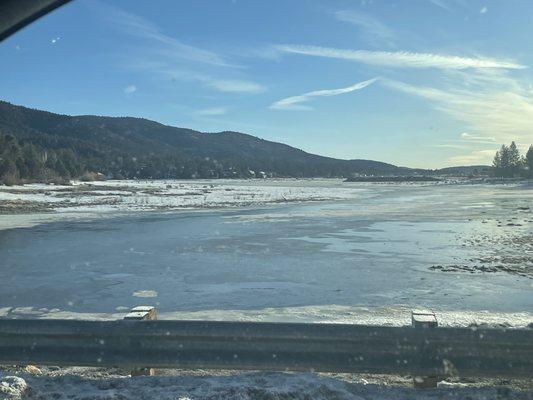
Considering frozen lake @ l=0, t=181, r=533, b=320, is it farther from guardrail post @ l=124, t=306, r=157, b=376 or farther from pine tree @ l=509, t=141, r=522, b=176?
pine tree @ l=509, t=141, r=522, b=176

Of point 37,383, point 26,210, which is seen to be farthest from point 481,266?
point 26,210

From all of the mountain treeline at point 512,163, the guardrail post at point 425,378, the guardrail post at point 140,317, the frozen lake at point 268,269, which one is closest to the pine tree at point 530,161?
the mountain treeline at point 512,163

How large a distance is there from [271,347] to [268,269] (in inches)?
353

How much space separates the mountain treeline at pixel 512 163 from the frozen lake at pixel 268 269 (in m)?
126

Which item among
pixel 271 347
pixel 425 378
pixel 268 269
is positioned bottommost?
pixel 268 269

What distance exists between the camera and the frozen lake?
9.99 meters

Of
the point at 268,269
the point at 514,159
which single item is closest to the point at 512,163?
the point at 514,159

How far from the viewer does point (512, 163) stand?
14762 cm

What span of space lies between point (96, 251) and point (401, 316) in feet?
37.8

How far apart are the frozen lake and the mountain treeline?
414 feet

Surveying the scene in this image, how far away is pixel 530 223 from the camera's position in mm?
26625

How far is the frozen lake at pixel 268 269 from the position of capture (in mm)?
9992

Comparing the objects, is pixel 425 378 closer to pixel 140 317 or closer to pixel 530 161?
pixel 140 317

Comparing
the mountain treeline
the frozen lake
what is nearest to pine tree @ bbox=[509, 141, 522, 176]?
the mountain treeline
